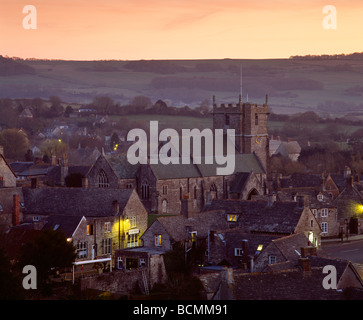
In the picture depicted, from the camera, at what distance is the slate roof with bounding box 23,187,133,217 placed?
68.0 m

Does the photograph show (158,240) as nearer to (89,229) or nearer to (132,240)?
(89,229)

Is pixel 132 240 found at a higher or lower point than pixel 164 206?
lower

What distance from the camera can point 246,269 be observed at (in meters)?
50.1

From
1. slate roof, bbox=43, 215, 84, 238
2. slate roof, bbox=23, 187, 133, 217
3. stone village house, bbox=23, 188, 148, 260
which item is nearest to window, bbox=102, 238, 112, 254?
stone village house, bbox=23, 188, 148, 260

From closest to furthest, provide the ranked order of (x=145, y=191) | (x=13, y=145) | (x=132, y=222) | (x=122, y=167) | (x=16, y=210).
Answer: (x=16, y=210)
(x=132, y=222)
(x=122, y=167)
(x=145, y=191)
(x=13, y=145)

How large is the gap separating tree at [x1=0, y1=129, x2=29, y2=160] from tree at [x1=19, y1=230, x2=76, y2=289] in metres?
118

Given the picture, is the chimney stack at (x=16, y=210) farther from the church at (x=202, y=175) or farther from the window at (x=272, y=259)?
the window at (x=272, y=259)

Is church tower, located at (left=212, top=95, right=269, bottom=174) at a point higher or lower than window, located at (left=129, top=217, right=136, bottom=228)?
higher

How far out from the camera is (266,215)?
6456 centimetres

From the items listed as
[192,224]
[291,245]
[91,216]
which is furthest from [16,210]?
[291,245]

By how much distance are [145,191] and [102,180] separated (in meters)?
4.93

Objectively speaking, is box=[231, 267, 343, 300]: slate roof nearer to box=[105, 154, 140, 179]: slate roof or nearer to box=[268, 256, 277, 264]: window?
box=[268, 256, 277, 264]: window

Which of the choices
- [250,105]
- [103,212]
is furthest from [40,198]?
[250,105]
